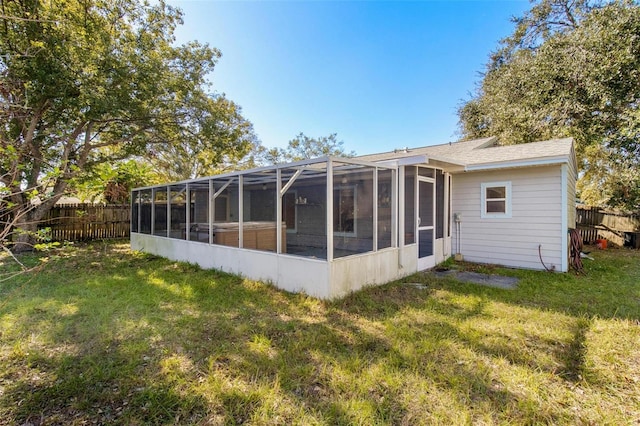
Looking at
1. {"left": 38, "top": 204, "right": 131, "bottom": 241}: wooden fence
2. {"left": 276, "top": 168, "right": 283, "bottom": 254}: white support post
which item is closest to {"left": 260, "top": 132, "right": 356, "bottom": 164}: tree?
{"left": 38, "top": 204, "right": 131, "bottom": 241}: wooden fence

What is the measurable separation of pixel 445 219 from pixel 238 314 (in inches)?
210

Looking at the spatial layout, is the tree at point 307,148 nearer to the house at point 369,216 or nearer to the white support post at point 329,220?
the house at point 369,216

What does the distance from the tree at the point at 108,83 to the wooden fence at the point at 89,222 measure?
167cm

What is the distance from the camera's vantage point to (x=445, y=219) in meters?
7.17

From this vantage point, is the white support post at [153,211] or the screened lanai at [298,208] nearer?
→ the screened lanai at [298,208]

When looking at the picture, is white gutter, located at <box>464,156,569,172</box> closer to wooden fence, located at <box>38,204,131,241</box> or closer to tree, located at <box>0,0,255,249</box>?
tree, located at <box>0,0,255,249</box>

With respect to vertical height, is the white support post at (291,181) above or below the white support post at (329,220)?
above

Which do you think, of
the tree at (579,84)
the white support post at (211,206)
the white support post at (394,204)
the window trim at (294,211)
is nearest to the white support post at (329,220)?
the window trim at (294,211)

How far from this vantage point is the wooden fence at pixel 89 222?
10.6 meters

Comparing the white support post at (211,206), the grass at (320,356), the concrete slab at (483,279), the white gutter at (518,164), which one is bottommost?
the grass at (320,356)

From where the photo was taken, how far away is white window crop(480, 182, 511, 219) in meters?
6.69

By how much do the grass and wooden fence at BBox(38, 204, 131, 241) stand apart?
22.2 ft

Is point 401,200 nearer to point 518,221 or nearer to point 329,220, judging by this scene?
point 329,220

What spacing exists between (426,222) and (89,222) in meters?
12.0
